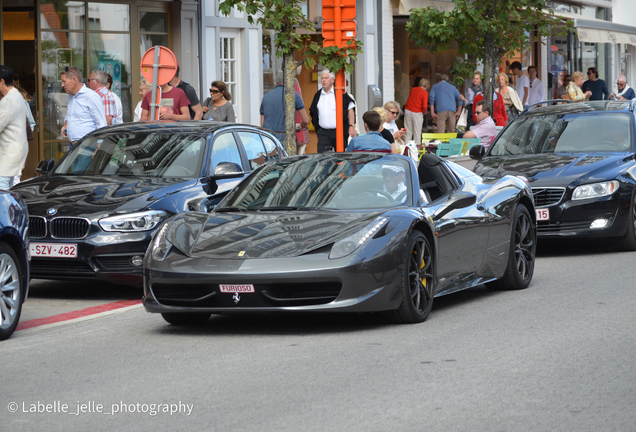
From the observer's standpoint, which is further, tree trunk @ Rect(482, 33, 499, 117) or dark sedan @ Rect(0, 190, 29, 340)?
tree trunk @ Rect(482, 33, 499, 117)

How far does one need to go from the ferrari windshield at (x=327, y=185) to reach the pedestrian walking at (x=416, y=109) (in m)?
17.5

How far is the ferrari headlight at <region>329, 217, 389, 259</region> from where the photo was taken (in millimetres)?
7434

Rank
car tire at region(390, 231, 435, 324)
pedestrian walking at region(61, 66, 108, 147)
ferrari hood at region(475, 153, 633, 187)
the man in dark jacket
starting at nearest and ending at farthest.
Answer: car tire at region(390, 231, 435, 324) → ferrari hood at region(475, 153, 633, 187) → pedestrian walking at region(61, 66, 108, 147) → the man in dark jacket

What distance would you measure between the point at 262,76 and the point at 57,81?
5.74m

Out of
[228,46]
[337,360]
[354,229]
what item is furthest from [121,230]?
[228,46]

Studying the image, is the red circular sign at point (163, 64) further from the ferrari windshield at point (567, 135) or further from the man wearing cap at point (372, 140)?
the ferrari windshield at point (567, 135)

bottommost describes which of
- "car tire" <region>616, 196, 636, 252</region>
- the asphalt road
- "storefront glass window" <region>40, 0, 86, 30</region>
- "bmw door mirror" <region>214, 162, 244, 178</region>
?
the asphalt road

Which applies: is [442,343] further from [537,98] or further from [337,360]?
[537,98]

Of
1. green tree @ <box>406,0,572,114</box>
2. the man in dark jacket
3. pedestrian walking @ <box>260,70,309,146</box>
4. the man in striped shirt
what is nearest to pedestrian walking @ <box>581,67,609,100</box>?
green tree @ <box>406,0,572,114</box>

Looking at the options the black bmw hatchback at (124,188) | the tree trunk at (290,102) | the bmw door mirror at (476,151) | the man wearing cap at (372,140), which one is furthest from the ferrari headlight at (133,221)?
the tree trunk at (290,102)

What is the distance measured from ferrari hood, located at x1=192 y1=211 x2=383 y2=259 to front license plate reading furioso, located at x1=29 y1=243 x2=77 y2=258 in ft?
6.53

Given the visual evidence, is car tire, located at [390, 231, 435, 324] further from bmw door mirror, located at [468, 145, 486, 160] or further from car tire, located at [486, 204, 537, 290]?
bmw door mirror, located at [468, 145, 486, 160]

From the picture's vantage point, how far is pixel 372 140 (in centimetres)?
1362

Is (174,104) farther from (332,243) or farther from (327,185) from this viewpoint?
(332,243)
